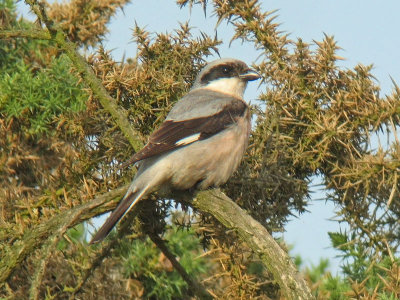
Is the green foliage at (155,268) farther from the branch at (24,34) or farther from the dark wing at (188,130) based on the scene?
the branch at (24,34)

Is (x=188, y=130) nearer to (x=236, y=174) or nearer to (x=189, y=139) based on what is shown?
(x=189, y=139)

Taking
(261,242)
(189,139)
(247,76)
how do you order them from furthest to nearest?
1. (247,76)
2. (189,139)
3. (261,242)

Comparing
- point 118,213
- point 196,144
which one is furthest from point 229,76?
point 118,213

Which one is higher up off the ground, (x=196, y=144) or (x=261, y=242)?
(x=196, y=144)

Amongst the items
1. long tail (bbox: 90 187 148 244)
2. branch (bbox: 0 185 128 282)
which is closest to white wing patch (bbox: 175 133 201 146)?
long tail (bbox: 90 187 148 244)

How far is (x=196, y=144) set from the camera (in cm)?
458

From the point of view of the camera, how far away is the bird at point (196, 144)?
397cm

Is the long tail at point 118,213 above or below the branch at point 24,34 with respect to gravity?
below

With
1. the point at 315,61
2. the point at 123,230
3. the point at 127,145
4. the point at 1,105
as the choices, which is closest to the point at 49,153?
the point at 1,105

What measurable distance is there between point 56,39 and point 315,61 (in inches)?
54.5

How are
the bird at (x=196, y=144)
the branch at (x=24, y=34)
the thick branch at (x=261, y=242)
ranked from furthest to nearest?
the bird at (x=196, y=144) → the branch at (x=24, y=34) → the thick branch at (x=261, y=242)

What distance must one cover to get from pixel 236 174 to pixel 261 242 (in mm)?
1147

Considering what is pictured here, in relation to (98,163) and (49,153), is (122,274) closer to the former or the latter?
(98,163)

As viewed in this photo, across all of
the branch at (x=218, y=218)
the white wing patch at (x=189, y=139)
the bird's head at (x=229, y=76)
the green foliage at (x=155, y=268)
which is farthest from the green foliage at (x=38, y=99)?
the bird's head at (x=229, y=76)
